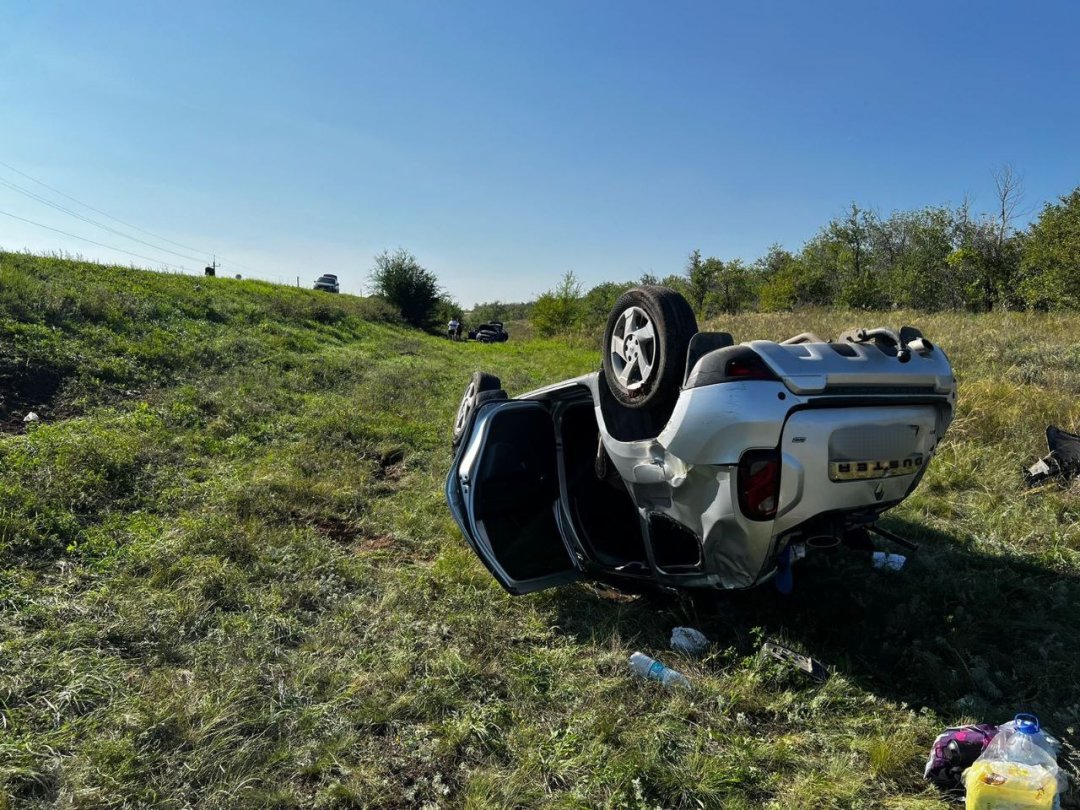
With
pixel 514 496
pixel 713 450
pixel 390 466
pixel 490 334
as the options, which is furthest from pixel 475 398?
pixel 490 334

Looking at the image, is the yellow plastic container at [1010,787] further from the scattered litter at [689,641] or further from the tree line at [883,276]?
the tree line at [883,276]

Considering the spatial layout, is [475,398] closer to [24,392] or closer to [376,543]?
[376,543]

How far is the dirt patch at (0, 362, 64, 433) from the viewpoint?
220 inches

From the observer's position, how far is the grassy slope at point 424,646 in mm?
2053

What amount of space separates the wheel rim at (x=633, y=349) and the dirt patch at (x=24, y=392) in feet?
18.0

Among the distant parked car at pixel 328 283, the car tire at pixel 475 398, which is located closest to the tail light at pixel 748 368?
the car tire at pixel 475 398

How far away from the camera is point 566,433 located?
385 cm

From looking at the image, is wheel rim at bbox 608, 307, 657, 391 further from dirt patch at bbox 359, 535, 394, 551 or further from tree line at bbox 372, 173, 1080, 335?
tree line at bbox 372, 173, 1080, 335

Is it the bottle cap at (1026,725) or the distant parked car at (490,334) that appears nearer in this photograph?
the bottle cap at (1026,725)

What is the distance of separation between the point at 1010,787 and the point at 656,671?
4.11ft

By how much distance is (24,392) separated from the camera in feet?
20.1

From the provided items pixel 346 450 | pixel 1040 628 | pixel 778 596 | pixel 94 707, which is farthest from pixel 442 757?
pixel 346 450

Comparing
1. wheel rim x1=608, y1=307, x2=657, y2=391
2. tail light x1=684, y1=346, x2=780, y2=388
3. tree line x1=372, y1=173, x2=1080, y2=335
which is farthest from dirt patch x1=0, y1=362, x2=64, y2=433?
tree line x1=372, y1=173, x2=1080, y2=335

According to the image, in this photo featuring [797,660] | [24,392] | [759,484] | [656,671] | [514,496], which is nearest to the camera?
[759,484]
